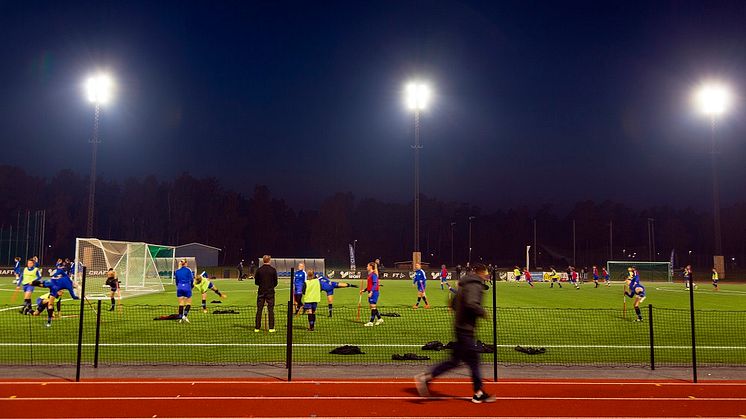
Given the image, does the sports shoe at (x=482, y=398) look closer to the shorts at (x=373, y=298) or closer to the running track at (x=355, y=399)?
the running track at (x=355, y=399)

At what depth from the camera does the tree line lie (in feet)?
345

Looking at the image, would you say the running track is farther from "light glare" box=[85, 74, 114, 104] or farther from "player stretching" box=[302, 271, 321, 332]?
"light glare" box=[85, 74, 114, 104]

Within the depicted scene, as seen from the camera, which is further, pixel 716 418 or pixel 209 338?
pixel 209 338

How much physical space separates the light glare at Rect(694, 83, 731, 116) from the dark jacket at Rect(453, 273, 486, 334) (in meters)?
51.3

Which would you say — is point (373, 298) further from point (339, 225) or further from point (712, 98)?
point (339, 225)

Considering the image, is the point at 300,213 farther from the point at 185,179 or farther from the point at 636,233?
the point at 636,233

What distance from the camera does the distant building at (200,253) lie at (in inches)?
3164

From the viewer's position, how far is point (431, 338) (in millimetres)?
14398

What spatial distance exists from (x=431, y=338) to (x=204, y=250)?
73.3m

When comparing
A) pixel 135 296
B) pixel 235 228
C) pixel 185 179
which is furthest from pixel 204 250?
pixel 135 296

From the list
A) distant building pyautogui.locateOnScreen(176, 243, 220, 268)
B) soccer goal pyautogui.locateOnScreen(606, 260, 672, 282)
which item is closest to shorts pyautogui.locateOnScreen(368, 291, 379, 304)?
soccer goal pyautogui.locateOnScreen(606, 260, 672, 282)

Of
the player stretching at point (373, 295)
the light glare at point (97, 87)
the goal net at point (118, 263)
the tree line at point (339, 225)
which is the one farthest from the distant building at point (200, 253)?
the player stretching at point (373, 295)

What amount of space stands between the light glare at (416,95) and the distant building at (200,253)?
Result: 152 ft

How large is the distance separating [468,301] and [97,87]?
136ft
